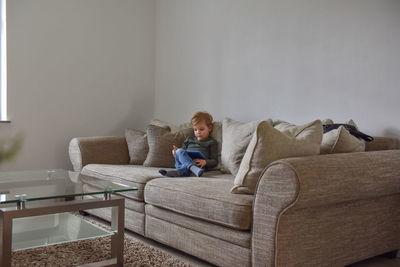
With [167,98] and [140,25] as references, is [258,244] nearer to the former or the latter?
[167,98]

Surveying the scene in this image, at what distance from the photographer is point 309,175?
6.45ft

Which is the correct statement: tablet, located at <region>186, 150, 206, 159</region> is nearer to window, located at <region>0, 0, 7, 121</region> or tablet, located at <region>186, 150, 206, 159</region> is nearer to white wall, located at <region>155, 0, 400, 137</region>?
white wall, located at <region>155, 0, 400, 137</region>

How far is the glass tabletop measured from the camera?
2.14 metres

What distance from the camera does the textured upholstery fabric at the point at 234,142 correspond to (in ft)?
9.88

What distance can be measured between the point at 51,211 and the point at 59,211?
0.04 m

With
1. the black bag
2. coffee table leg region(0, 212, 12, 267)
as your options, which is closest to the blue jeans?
the black bag

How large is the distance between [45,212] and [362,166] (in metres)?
1.65

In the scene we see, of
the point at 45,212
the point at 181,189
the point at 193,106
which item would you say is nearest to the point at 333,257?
the point at 181,189

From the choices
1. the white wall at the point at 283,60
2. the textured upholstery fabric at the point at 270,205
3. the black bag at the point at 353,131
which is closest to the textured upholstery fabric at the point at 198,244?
the textured upholstery fabric at the point at 270,205

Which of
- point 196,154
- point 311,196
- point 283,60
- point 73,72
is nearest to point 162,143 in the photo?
point 196,154

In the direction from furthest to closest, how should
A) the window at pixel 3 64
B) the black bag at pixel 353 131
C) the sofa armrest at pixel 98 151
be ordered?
the window at pixel 3 64, the sofa armrest at pixel 98 151, the black bag at pixel 353 131

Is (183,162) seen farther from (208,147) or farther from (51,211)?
(51,211)

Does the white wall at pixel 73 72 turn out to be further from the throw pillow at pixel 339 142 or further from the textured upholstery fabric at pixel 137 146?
the throw pillow at pixel 339 142

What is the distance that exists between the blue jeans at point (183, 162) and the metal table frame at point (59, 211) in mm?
855
